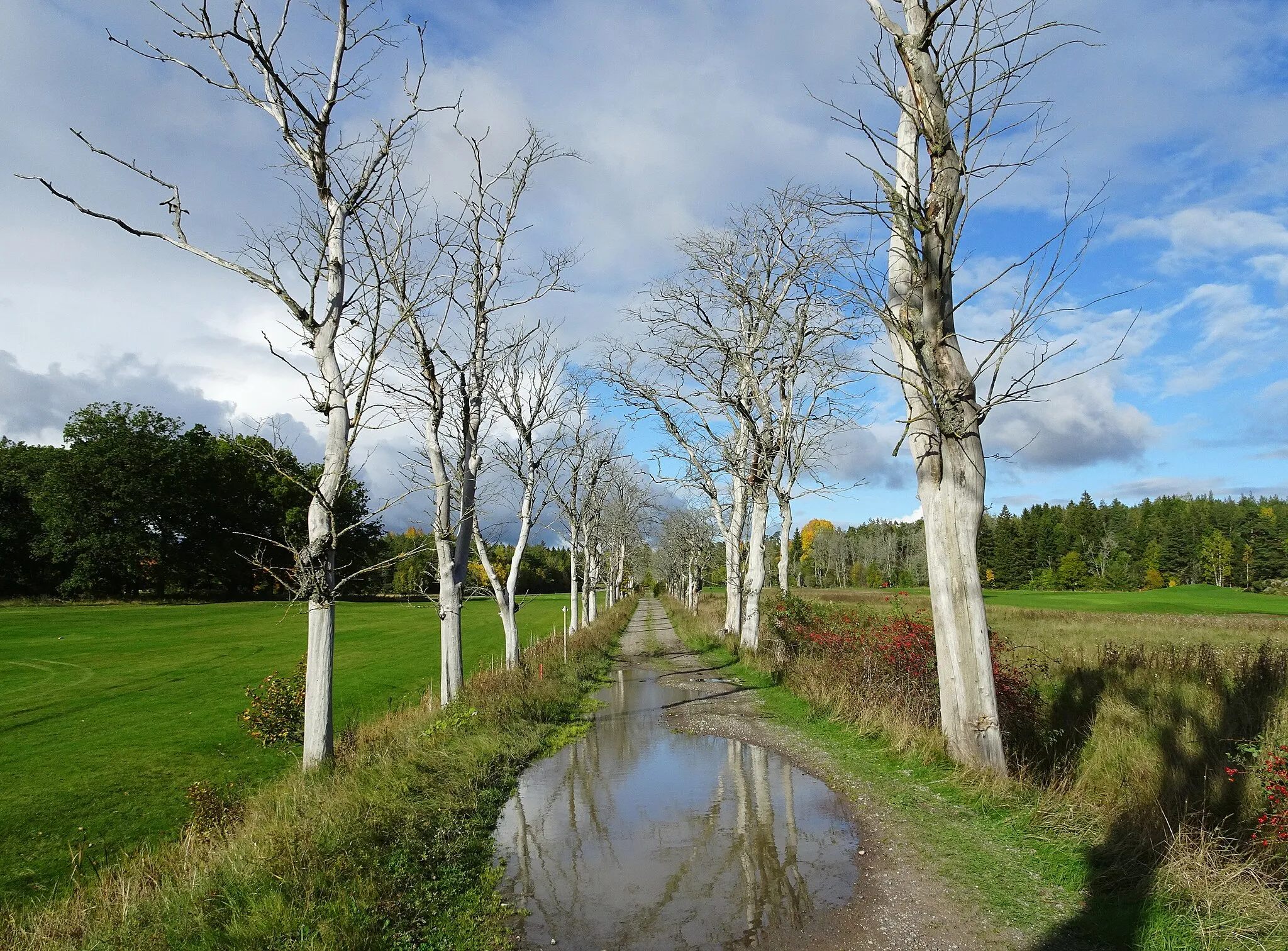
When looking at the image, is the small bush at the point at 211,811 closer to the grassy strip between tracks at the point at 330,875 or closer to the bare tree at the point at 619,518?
the grassy strip between tracks at the point at 330,875

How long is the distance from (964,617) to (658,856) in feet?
13.5

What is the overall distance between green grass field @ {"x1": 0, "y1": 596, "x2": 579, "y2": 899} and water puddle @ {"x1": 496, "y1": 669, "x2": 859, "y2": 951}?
4893mm

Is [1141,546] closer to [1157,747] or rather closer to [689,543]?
[689,543]

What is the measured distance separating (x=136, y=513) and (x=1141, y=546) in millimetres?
→ 121698

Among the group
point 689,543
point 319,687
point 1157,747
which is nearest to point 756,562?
point 1157,747

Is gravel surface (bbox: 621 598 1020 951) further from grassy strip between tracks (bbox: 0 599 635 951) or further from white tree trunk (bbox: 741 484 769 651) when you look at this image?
white tree trunk (bbox: 741 484 769 651)

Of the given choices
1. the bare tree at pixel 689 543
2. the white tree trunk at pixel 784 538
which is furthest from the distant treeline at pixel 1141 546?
the white tree trunk at pixel 784 538

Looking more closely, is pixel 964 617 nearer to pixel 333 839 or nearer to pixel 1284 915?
pixel 1284 915

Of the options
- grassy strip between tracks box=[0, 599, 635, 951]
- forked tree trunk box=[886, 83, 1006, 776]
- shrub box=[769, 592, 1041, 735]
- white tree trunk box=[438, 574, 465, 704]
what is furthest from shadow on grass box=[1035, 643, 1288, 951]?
white tree trunk box=[438, 574, 465, 704]

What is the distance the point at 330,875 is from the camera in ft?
17.3

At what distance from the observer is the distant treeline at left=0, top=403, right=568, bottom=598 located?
52.2 metres

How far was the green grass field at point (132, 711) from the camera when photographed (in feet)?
31.0

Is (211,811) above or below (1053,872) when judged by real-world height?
below

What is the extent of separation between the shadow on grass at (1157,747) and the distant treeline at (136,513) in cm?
4260
